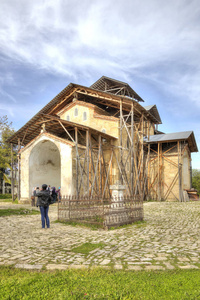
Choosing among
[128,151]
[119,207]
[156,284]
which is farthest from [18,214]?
[128,151]

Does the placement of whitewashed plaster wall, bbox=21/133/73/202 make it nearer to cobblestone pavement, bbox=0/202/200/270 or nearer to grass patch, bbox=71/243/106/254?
cobblestone pavement, bbox=0/202/200/270

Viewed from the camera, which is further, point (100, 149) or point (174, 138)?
point (174, 138)

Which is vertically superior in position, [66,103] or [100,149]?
[66,103]

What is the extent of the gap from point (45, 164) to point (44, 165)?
184 mm

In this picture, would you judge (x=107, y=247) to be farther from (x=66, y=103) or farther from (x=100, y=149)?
(x=66, y=103)

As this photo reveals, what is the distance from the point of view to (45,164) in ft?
83.8

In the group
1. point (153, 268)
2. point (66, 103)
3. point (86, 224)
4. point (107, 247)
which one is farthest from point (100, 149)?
point (153, 268)

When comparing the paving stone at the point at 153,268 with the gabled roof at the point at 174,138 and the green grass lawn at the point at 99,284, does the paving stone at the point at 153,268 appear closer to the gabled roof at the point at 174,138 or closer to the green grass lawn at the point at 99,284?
the green grass lawn at the point at 99,284

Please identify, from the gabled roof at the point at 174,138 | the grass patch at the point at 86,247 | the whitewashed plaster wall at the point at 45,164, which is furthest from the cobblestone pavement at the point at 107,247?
the gabled roof at the point at 174,138

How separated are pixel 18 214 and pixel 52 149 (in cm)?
1209

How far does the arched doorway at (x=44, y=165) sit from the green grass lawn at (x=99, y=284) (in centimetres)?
1920

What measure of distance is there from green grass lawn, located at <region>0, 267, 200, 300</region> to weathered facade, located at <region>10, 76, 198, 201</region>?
49.3 ft

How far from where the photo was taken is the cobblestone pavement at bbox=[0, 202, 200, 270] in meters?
A: 5.21

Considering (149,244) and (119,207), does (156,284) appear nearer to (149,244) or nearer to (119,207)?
(149,244)
